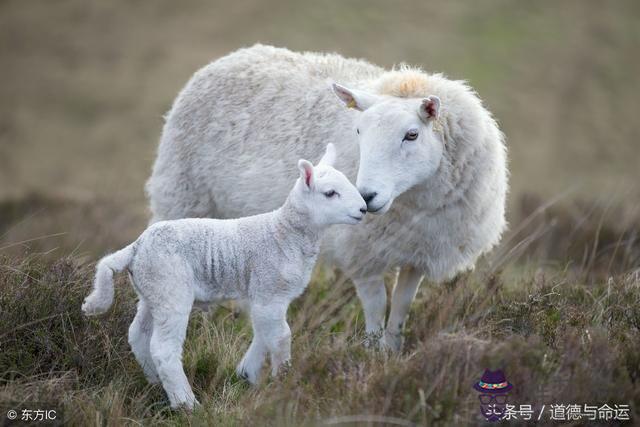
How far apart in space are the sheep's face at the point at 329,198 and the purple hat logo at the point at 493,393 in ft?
3.60

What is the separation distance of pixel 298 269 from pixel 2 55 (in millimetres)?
26623

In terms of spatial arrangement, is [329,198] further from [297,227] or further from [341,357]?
[341,357]

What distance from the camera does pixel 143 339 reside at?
172 inches

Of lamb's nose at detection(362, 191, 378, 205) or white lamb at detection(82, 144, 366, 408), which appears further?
lamb's nose at detection(362, 191, 378, 205)

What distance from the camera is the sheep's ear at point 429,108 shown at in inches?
189

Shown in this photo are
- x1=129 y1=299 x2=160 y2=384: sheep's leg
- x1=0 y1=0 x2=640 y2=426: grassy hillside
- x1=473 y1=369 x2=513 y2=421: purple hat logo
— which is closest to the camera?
x1=473 y1=369 x2=513 y2=421: purple hat logo

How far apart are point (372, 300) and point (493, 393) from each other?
199 cm

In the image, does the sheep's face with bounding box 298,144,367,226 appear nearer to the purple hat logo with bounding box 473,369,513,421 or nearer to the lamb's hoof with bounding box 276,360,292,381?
the lamb's hoof with bounding box 276,360,292,381

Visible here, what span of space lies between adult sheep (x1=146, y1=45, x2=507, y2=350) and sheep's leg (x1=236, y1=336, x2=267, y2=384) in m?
0.83

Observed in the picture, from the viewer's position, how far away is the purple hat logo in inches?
140

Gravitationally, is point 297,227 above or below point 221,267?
above

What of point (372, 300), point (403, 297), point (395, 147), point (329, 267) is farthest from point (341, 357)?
point (329, 267)

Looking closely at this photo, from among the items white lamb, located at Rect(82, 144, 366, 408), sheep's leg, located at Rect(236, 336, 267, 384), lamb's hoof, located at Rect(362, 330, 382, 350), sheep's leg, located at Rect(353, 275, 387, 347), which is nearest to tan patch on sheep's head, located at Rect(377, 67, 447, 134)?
white lamb, located at Rect(82, 144, 366, 408)

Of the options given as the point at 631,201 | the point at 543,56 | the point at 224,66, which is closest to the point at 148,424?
the point at 224,66
